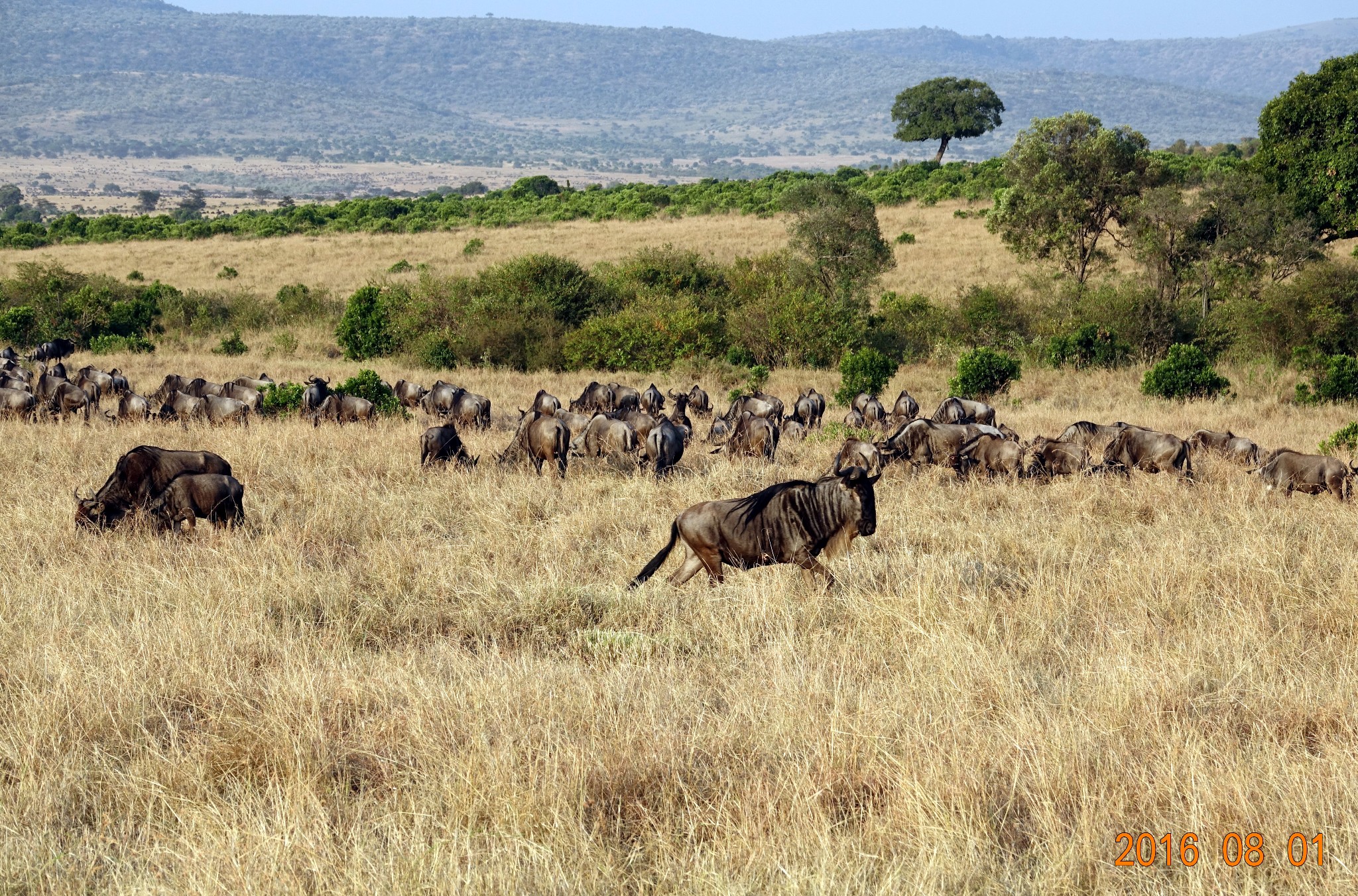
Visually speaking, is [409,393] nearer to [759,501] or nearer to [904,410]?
[904,410]

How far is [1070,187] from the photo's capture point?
28.7 m

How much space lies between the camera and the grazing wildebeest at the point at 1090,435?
13.1 metres

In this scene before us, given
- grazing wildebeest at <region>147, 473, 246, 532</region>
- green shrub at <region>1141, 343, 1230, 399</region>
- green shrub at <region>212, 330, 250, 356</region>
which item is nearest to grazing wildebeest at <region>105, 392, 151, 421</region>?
grazing wildebeest at <region>147, 473, 246, 532</region>

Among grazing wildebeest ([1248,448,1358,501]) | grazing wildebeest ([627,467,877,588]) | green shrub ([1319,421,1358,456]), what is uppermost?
grazing wildebeest ([627,467,877,588])

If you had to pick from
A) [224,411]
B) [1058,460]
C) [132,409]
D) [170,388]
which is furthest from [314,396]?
[1058,460]

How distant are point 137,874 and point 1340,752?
473 centimetres

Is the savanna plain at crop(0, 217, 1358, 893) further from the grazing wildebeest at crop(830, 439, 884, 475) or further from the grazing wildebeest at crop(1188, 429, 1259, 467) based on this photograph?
the grazing wildebeest at crop(1188, 429, 1259, 467)

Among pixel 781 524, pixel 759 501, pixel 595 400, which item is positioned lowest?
pixel 595 400

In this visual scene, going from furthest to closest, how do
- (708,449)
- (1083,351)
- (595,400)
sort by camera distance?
(1083,351), (595,400), (708,449)

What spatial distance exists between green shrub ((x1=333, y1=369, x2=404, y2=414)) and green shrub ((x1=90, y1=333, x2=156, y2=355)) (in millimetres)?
11611

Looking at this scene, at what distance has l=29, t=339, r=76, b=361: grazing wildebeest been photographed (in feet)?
77.0

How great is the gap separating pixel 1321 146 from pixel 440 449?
24880 mm

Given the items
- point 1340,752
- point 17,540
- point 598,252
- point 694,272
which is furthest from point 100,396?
point 598,252

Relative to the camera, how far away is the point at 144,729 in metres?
4.98
